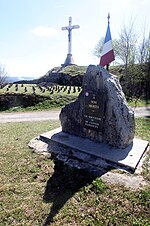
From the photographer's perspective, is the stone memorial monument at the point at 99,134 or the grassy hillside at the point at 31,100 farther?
the grassy hillside at the point at 31,100

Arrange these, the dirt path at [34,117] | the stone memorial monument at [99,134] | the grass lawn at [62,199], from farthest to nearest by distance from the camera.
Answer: the dirt path at [34,117] < the stone memorial monument at [99,134] < the grass lawn at [62,199]

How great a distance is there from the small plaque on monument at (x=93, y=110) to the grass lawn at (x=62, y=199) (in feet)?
4.99

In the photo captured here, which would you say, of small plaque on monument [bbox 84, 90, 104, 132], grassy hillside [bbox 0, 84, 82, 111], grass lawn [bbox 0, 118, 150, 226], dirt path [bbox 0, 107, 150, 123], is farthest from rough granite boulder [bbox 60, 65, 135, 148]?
grassy hillside [bbox 0, 84, 82, 111]

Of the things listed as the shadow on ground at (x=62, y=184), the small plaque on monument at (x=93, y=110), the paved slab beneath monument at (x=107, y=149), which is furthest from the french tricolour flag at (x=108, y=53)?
the shadow on ground at (x=62, y=184)

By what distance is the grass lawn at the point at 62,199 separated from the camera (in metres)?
3.21

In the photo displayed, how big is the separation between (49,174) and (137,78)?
58.8 ft

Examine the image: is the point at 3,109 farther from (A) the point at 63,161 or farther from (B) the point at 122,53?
(B) the point at 122,53

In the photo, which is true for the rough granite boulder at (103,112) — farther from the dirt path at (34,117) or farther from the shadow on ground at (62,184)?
the dirt path at (34,117)

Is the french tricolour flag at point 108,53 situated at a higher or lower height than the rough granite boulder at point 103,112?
higher

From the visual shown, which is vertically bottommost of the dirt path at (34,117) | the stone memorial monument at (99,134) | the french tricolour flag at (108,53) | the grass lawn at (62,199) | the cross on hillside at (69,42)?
the grass lawn at (62,199)

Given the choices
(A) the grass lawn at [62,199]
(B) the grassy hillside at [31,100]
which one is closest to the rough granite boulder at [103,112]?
(A) the grass lawn at [62,199]

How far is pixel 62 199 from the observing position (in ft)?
11.9

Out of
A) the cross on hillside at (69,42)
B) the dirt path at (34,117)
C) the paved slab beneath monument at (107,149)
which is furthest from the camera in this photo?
the cross on hillside at (69,42)

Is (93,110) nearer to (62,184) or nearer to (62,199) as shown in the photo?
(62,184)
